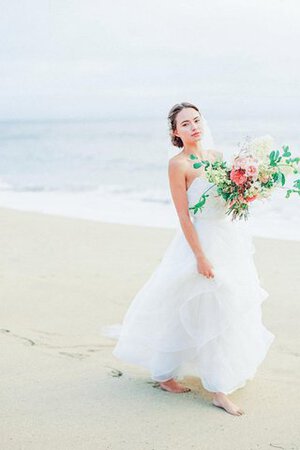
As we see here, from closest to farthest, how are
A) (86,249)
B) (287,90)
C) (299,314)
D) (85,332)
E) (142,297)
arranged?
(142,297)
(85,332)
(299,314)
(86,249)
(287,90)

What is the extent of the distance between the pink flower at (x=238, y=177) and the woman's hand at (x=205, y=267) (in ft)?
1.58

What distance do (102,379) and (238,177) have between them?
5.12 feet

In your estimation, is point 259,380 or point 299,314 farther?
point 299,314

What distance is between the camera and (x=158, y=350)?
3.73 metres

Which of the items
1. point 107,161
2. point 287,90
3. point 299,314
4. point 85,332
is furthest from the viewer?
point 287,90

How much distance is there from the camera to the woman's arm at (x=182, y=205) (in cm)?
360

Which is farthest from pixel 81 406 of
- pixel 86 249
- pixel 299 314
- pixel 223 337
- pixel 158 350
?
pixel 86 249

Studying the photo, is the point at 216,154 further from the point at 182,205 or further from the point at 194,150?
the point at 182,205

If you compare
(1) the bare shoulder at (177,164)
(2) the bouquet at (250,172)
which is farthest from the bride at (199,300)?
(2) the bouquet at (250,172)

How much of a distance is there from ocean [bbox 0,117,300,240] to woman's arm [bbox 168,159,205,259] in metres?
0.34

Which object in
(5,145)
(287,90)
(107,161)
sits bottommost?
(5,145)

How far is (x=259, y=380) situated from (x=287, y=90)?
36.8m

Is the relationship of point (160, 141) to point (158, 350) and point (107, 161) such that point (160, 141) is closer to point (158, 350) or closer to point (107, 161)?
point (107, 161)

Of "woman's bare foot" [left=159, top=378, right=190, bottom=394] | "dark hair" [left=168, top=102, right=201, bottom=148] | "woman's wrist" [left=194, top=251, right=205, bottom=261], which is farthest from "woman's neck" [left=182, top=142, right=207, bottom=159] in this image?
"woman's bare foot" [left=159, top=378, right=190, bottom=394]
